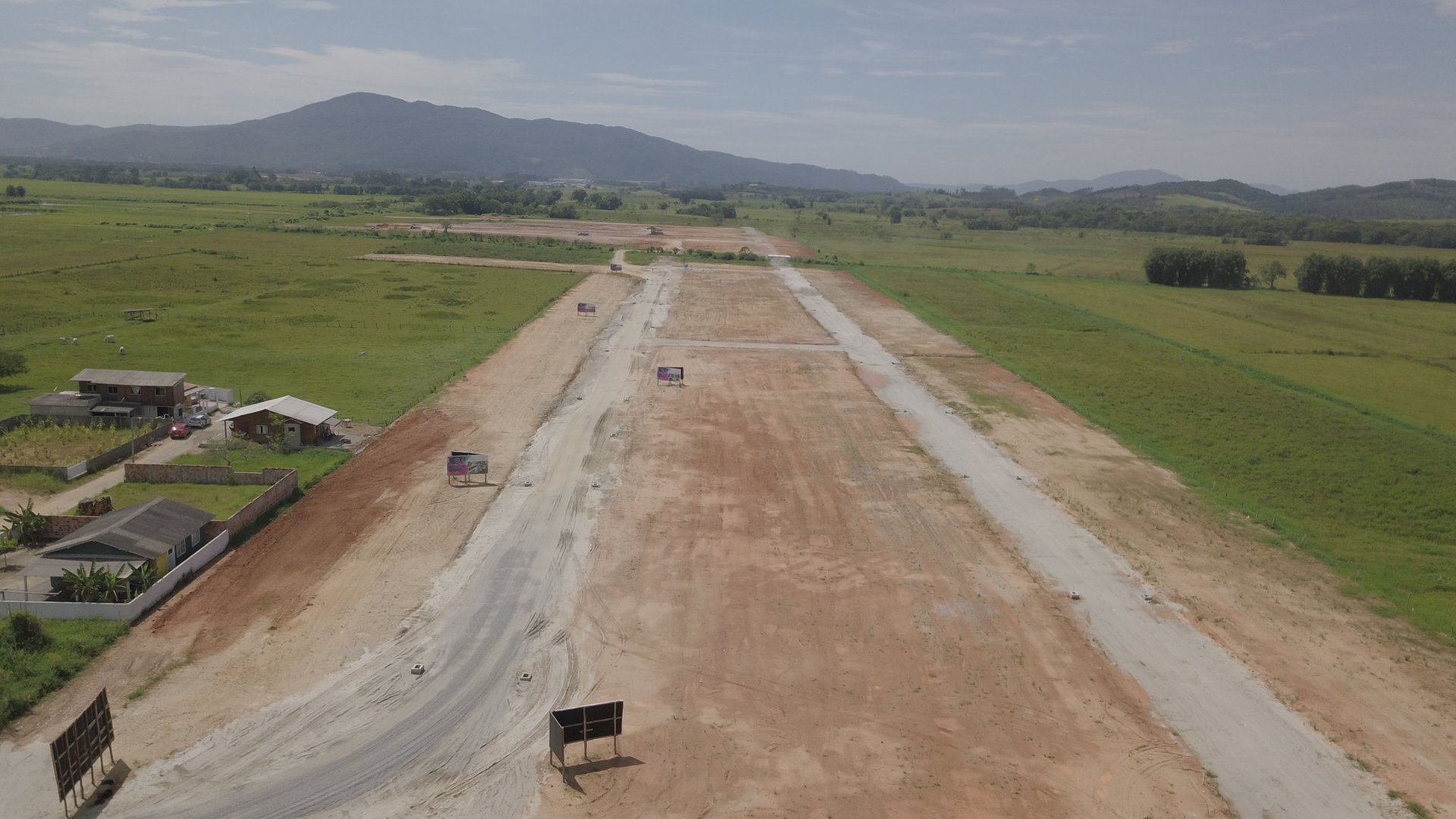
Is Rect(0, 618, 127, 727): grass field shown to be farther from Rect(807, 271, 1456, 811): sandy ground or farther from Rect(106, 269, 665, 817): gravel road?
Rect(807, 271, 1456, 811): sandy ground

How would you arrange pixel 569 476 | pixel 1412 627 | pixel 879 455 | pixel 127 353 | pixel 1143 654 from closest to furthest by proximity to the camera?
1. pixel 1143 654
2. pixel 1412 627
3. pixel 569 476
4. pixel 879 455
5. pixel 127 353

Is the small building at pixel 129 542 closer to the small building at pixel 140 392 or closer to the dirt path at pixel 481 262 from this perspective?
the small building at pixel 140 392

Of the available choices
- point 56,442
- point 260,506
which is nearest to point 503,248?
point 56,442

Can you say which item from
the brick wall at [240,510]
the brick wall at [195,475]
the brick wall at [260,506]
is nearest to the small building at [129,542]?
the brick wall at [260,506]

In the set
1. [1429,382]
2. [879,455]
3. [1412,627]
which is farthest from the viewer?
[1429,382]

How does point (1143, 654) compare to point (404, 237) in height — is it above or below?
below

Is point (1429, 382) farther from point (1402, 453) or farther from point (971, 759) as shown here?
point (971, 759)

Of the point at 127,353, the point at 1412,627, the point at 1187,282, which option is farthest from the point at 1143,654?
the point at 1187,282

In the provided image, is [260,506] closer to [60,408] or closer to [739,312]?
[60,408]
